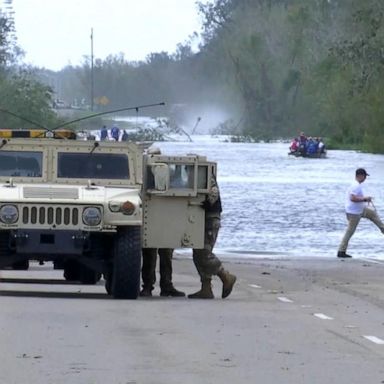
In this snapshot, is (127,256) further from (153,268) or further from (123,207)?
(153,268)

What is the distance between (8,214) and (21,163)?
5.55 feet

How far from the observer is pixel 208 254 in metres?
18.4

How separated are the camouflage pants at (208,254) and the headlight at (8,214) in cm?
255

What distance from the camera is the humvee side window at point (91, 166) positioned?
18344 millimetres

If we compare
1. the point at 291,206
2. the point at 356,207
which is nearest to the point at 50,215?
the point at 356,207

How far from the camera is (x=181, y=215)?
18.2 metres

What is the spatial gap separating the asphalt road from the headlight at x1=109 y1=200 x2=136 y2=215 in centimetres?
104

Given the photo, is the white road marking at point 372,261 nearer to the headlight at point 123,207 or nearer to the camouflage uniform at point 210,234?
the camouflage uniform at point 210,234

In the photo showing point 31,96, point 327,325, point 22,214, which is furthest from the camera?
point 31,96

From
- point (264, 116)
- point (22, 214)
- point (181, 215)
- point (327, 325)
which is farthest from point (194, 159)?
point (264, 116)

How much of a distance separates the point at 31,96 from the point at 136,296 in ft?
155

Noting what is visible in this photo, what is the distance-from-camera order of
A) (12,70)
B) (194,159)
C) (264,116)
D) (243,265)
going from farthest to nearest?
(264,116), (12,70), (243,265), (194,159)

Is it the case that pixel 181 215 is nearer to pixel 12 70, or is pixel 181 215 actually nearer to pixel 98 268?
pixel 98 268

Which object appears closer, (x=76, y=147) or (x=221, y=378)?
(x=221, y=378)
